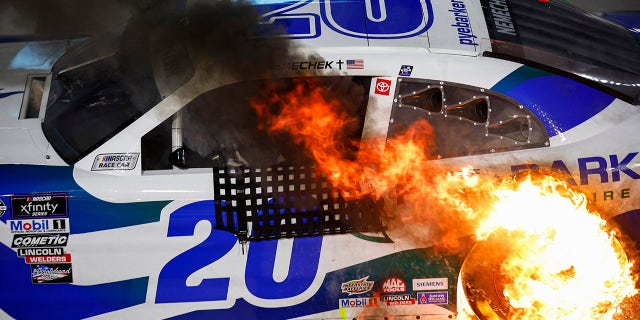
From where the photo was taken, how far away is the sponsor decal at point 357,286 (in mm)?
3406

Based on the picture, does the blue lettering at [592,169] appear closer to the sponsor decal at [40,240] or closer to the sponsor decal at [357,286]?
the sponsor decal at [357,286]

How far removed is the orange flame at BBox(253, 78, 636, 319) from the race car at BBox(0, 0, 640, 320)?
61 mm

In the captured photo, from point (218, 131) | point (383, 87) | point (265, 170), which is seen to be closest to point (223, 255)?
point (265, 170)

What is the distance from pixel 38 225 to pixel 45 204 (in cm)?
11

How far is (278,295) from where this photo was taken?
3408 millimetres

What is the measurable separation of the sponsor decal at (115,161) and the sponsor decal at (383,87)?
1.29 meters

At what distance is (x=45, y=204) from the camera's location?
3.41m

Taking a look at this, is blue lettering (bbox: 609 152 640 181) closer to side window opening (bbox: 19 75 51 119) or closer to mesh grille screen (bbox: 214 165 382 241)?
mesh grille screen (bbox: 214 165 382 241)

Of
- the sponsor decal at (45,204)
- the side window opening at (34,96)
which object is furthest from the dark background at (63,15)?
the sponsor decal at (45,204)

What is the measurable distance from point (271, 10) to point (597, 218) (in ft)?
7.05

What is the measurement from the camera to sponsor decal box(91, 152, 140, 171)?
347cm

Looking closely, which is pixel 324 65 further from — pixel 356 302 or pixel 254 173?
pixel 356 302

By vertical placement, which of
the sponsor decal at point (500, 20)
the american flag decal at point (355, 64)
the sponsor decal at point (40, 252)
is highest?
the sponsor decal at point (500, 20)

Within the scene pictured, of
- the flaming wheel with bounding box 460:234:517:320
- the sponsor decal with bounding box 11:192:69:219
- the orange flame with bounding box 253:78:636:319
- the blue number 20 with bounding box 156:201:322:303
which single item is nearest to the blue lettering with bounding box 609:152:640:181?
the orange flame with bounding box 253:78:636:319
